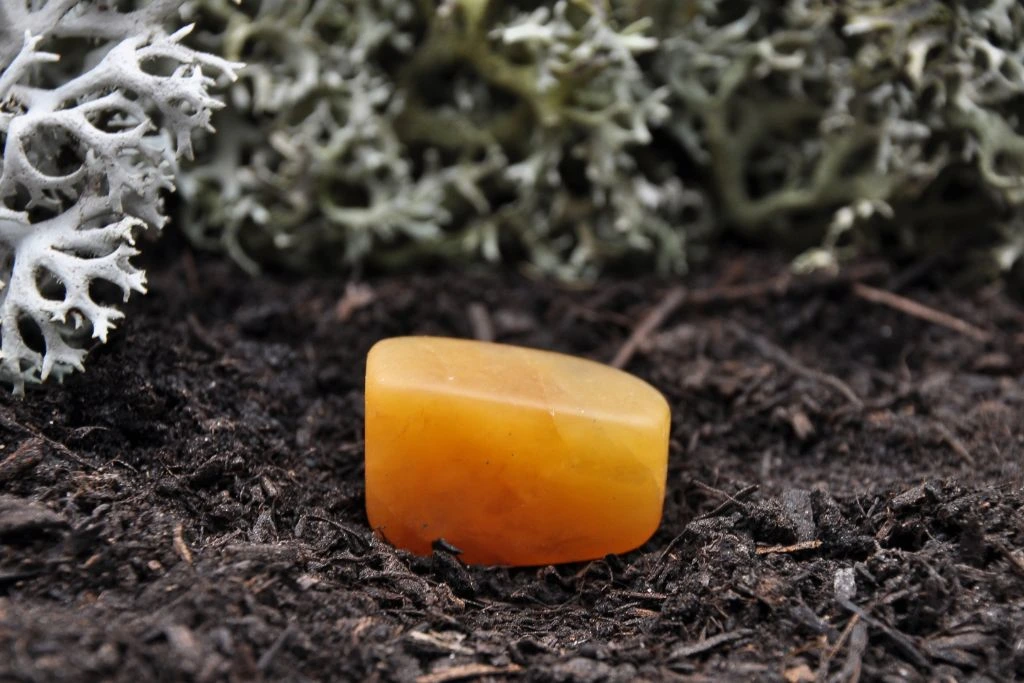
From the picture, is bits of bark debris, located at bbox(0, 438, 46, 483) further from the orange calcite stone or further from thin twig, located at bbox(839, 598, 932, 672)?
thin twig, located at bbox(839, 598, 932, 672)

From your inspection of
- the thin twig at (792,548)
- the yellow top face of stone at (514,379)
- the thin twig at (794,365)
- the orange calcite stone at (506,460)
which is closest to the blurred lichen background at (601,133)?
the thin twig at (794,365)

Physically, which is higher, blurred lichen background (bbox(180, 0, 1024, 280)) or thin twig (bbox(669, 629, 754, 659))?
blurred lichen background (bbox(180, 0, 1024, 280))

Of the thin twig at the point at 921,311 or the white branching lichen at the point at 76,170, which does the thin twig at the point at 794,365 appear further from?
the white branching lichen at the point at 76,170

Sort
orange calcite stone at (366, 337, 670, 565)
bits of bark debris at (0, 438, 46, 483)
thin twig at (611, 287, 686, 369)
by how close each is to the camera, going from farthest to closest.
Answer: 1. thin twig at (611, 287, 686, 369)
2. orange calcite stone at (366, 337, 670, 565)
3. bits of bark debris at (0, 438, 46, 483)

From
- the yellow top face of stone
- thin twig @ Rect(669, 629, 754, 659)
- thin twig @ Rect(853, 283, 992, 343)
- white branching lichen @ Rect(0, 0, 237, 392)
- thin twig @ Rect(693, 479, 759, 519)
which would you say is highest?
white branching lichen @ Rect(0, 0, 237, 392)

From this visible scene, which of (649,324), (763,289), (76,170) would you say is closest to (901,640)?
(649,324)

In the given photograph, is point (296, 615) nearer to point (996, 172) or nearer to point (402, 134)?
point (402, 134)

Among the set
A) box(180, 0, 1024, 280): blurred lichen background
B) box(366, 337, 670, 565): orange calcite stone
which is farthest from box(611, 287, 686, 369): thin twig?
box(366, 337, 670, 565): orange calcite stone

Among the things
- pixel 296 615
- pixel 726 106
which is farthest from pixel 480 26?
pixel 296 615
